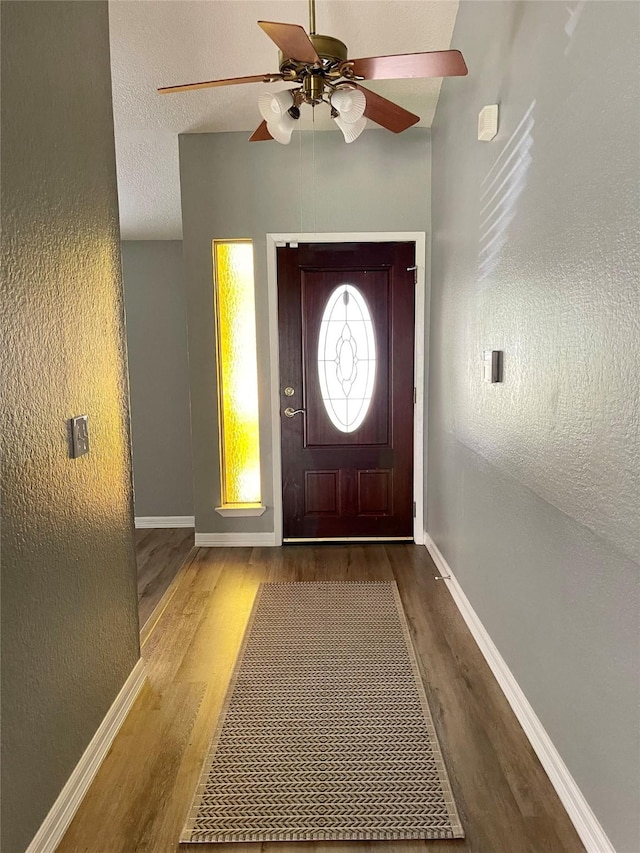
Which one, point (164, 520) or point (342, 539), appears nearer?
point (342, 539)

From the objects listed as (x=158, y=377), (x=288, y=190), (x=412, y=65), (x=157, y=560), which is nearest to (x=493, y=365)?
(x=412, y=65)

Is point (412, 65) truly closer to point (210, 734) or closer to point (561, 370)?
point (561, 370)

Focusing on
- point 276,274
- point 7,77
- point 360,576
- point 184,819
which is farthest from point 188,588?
point 7,77

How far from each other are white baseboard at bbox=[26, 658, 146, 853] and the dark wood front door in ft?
6.48

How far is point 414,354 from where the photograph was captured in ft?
13.1

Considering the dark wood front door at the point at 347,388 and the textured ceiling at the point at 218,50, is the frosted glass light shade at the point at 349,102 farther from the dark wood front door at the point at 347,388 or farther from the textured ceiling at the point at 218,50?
the dark wood front door at the point at 347,388

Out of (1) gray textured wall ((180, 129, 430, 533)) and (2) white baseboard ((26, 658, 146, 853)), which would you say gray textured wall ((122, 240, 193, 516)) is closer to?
(1) gray textured wall ((180, 129, 430, 533))

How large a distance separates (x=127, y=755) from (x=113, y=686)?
0.80 ft

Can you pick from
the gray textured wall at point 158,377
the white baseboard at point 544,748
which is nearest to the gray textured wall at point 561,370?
the white baseboard at point 544,748

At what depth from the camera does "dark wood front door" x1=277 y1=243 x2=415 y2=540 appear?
3.92 m

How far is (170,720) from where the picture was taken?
2152mm

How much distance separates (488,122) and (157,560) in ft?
11.2

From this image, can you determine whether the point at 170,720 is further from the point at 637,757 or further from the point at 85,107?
the point at 85,107

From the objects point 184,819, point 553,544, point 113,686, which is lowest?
point 184,819
